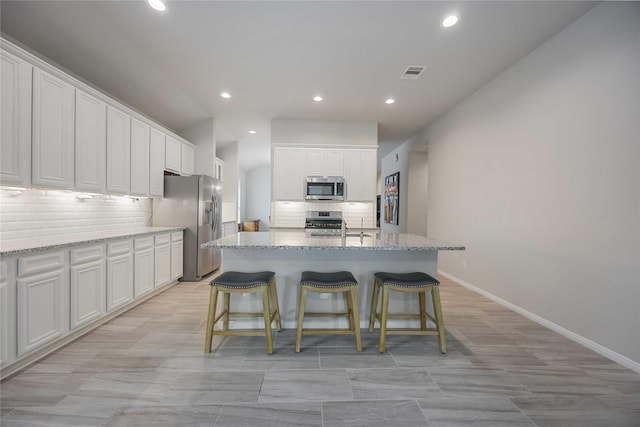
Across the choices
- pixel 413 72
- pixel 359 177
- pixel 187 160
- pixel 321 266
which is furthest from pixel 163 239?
pixel 413 72

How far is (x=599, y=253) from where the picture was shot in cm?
229

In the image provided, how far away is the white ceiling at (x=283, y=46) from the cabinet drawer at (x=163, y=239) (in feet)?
6.88

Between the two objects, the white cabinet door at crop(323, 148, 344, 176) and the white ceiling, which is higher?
the white ceiling

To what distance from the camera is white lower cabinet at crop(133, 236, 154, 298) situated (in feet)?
10.4

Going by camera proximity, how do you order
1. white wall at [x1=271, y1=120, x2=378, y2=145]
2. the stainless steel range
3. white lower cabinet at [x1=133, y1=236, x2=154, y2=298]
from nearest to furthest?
white lower cabinet at [x1=133, y1=236, x2=154, y2=298], the stainless steel range, white wall at [x1=271, y1=120, x2=378, y2=145]

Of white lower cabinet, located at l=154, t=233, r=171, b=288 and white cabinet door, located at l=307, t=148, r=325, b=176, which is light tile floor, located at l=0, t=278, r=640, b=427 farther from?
white cabinet door, located at l=307, t=148, r=325, b=176

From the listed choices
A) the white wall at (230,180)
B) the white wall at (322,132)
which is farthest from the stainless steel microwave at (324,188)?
the white wall at (230,180)

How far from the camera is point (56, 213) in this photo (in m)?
2.83

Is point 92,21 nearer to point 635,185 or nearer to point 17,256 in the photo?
point 17,256

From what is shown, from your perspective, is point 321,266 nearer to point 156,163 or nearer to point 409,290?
point 409,290

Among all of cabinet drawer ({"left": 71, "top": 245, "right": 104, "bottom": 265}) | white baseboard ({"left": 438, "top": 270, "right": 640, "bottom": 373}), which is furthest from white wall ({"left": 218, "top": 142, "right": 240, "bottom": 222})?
white baseboard ({"left": 438, "top": 270, "right": 640, "bottom": 373})

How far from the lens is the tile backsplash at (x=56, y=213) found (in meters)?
2.39

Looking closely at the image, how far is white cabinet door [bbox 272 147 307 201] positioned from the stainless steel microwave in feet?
0.67

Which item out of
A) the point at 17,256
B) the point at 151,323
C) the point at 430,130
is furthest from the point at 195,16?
the point at 430,130
